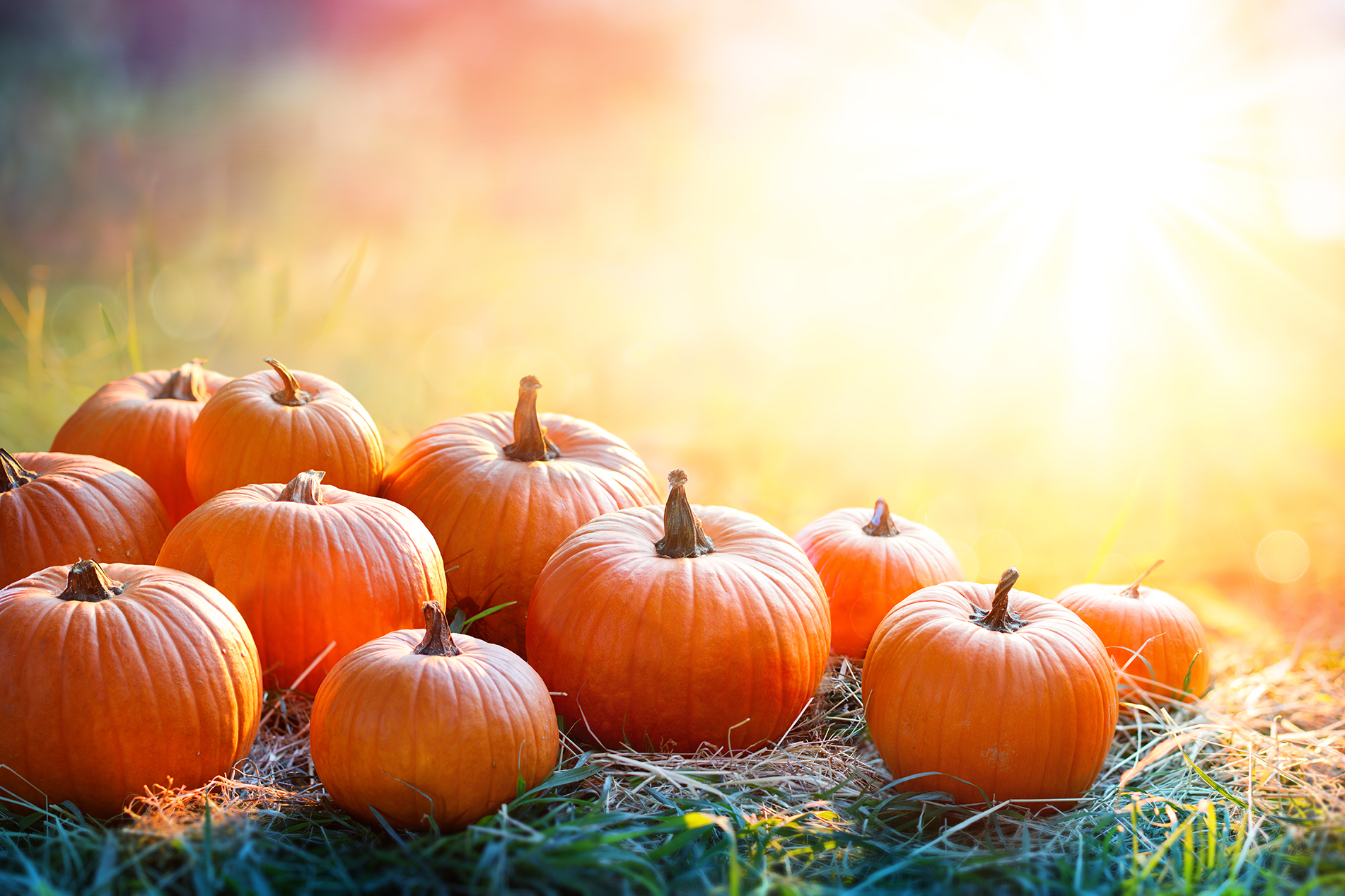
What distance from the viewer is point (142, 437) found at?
10.4ft

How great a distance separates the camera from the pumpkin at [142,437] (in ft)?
10.4

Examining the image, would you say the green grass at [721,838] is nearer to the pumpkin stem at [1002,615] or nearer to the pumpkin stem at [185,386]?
the pumpkin stem at [1002,615]

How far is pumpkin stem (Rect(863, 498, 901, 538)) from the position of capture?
3242mm

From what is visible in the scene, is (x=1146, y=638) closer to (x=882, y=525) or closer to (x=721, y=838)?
(x=882, y=525)

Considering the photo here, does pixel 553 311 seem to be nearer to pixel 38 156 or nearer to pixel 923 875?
pixel 38 156

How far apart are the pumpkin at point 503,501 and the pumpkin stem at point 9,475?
107 centimetres

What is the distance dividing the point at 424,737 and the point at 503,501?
997 mm

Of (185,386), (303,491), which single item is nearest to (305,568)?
(303,491)

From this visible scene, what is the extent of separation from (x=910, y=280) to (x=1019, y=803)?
19.4ft

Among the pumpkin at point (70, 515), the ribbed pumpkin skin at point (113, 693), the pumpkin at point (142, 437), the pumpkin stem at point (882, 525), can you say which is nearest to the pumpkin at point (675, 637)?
the pumpkin stem at point (882, 525)

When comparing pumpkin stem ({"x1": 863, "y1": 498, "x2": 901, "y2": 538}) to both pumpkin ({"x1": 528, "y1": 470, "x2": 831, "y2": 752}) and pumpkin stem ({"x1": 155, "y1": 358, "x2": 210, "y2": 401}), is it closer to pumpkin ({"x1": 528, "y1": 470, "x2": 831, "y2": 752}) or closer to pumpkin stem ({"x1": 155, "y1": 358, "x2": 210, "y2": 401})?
pumpkin ({"x1": 528, "y1": 470, "x2": 831, "y2": 752})

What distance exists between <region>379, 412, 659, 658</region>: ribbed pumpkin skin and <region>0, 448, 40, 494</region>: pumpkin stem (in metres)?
1.08

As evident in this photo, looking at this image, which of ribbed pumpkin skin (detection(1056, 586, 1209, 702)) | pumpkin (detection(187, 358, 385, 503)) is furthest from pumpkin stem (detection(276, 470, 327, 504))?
ribbed pumpkin skin (detection(1056, 586, 1209, 702))

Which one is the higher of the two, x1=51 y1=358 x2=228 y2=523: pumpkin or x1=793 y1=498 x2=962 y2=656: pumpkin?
x1=51 y1=358 x2=228 y2=523: pumpkin
